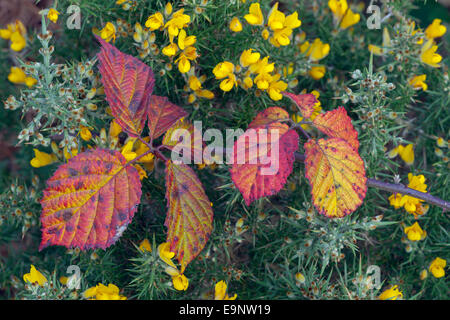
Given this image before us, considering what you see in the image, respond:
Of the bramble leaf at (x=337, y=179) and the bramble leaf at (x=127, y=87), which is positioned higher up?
the bramble leaf at (x=127, y=87)

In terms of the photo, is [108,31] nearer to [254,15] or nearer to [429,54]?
[254,15]

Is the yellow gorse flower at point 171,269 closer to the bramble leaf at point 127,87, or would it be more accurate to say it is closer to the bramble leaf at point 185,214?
the bramble leaf at point 185,214

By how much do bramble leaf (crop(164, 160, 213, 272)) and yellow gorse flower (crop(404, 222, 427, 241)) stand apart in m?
0.75

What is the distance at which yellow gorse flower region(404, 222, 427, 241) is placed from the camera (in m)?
Answer: 1.57

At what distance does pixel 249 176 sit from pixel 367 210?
24.9 inches

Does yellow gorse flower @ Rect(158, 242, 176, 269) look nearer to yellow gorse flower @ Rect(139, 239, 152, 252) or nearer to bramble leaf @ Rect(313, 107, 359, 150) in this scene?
yellow gorse flower @ Rect(139, 239, 152, 252)

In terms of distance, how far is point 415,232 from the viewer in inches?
62.4

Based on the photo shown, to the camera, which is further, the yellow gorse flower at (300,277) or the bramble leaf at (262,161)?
the yellow gorse flower at (300,277)

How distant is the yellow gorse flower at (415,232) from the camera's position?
5.15ft

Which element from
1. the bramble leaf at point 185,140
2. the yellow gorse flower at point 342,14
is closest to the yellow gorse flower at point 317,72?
the yellow gorse flower at point 342,14

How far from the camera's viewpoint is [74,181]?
133cm


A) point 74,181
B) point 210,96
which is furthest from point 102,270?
point 210,96

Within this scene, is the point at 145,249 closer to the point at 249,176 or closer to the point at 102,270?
the point at 102,270

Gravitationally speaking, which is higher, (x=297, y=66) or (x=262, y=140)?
(x=297, y=66)
